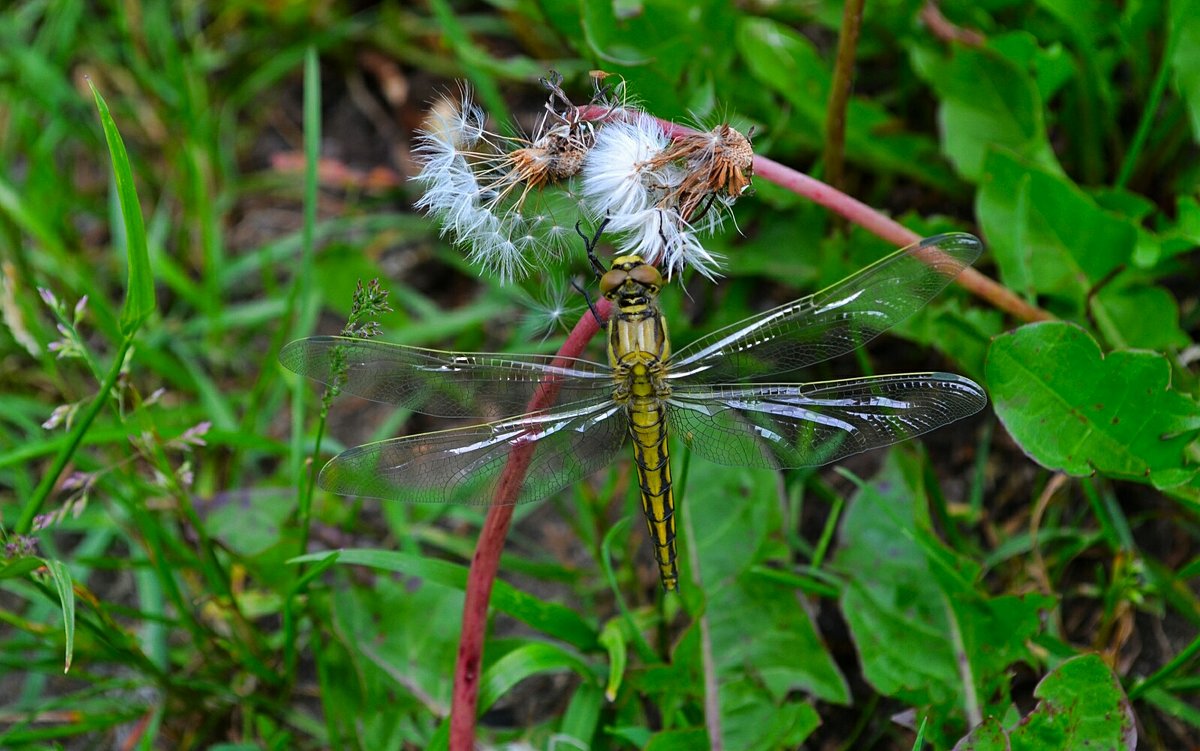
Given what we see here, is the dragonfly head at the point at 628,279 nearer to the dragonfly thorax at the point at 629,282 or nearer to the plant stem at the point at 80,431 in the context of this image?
the dragonfly thorax at the point at 629,282

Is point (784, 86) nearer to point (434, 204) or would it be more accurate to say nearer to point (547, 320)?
point (547, 320)

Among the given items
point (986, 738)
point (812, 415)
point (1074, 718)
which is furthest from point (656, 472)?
point (1074, 718)

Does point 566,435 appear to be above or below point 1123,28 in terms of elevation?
below

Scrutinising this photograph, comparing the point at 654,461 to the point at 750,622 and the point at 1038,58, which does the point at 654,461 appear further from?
the point at 1038,58

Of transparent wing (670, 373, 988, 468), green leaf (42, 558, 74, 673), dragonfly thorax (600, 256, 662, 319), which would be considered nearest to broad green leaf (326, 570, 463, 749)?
green leaf (42, 558, 74, 673)

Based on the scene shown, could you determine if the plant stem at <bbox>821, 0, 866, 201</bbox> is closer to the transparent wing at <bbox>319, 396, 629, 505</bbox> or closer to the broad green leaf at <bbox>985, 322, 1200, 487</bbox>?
the broad green leaf at <bbox>985, 322, 1200, 487</bbox>

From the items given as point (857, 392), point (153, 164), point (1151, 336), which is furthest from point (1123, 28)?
point (153, 164)

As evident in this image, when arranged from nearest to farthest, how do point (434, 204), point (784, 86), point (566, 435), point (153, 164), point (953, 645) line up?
point (434, 204), point (566, 435), point (953, 645), point (784, 86), point (153, 164)
